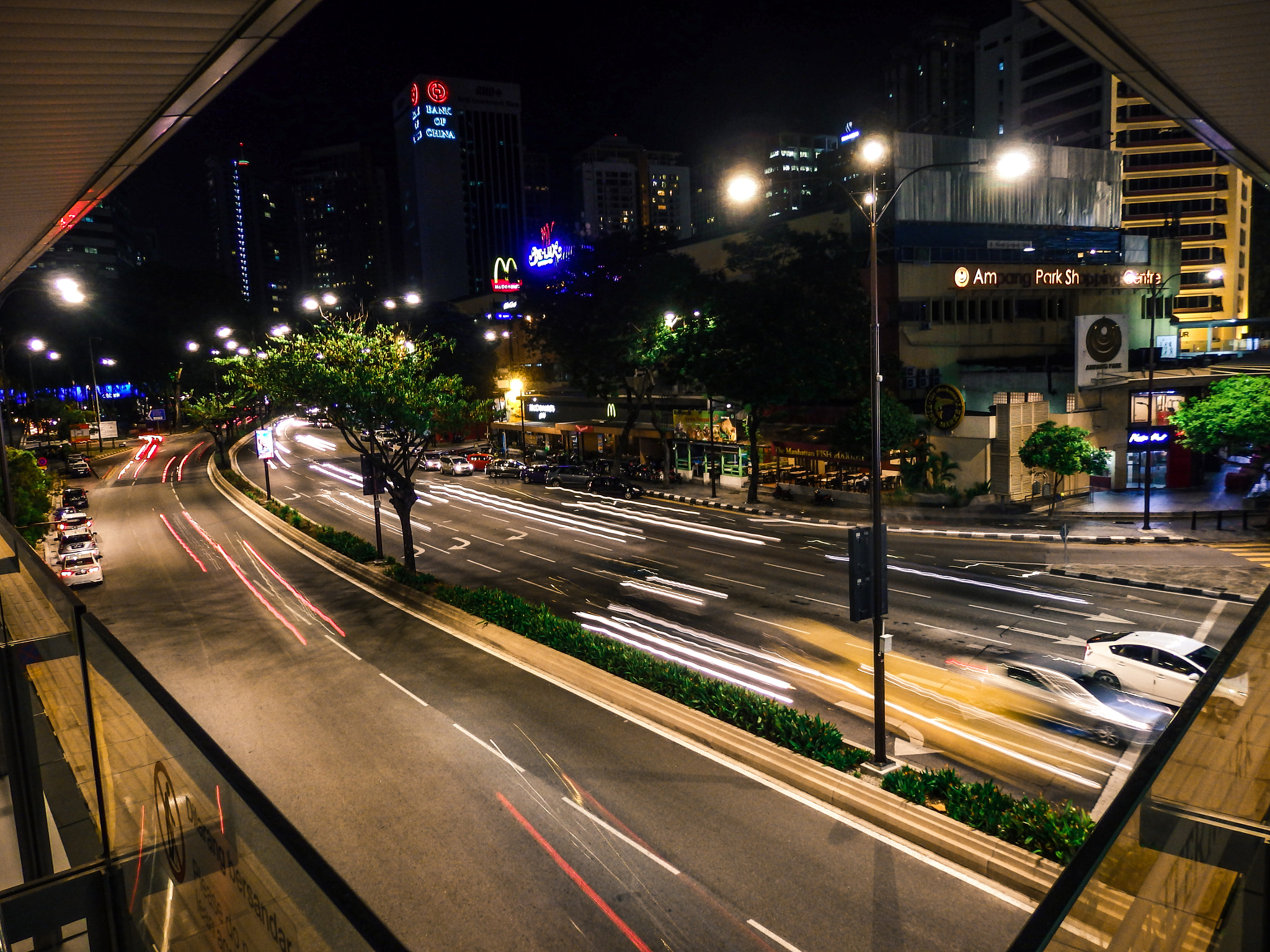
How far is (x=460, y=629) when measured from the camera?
19.8m

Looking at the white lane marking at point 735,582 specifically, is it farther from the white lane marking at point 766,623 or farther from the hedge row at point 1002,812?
the hedge row at point 1002,812

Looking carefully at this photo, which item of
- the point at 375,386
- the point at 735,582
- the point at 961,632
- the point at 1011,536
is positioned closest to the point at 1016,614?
the point at 961,632

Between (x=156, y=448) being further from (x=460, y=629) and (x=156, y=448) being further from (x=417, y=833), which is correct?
(x=417, y=833)

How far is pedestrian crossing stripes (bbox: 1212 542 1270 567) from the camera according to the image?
82.1ft

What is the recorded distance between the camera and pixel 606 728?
13.8 meters

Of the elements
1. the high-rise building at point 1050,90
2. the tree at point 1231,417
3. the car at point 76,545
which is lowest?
the car at point 76,545

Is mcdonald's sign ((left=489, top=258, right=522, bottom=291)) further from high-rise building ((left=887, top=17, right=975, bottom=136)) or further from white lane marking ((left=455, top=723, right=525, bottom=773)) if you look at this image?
high-rise building ((left=887, top=17, right=975, bottom=136))

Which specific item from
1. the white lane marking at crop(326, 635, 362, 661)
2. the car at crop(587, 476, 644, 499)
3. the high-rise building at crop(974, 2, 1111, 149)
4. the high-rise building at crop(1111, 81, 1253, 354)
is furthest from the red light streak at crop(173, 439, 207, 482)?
the high-rise building at crop(1111, 81, 1253, 354)

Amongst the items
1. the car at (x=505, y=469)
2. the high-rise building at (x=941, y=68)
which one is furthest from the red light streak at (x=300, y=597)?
the high-rise building at (x=941, y=68)

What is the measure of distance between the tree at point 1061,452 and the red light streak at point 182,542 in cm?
3429

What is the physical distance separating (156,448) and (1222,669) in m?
86.0

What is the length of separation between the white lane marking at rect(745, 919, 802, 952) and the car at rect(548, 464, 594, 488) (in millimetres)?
39801

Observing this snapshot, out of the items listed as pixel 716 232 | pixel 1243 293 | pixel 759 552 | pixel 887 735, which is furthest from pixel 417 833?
pixel 1243 293

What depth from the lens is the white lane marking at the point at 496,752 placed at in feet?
40.7
